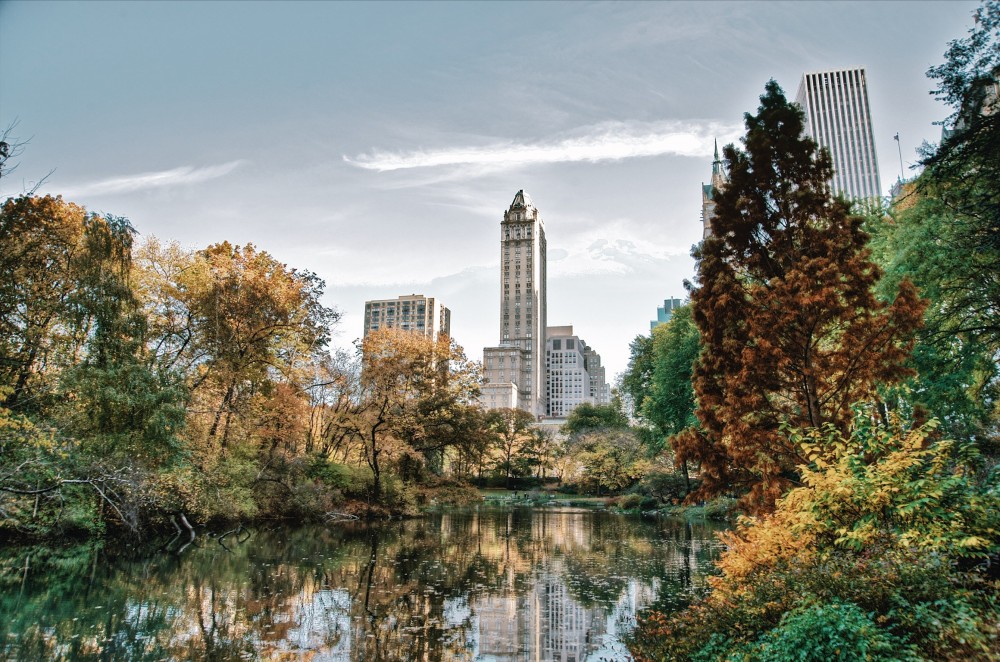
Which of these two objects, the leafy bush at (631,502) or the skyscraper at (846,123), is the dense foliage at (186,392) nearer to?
the leafy bush at (631,502)

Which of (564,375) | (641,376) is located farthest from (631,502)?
(564,375)

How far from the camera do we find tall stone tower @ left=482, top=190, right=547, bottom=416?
143125 mm

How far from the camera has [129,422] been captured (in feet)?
62.7

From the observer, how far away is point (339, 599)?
11.9 metres

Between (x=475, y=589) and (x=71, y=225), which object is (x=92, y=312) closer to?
(x=71, y=225)

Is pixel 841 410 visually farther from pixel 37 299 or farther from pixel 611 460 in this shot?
pixel 611 460

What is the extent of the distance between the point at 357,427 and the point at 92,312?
1655 centimetres

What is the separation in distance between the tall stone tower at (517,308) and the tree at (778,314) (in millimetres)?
128683

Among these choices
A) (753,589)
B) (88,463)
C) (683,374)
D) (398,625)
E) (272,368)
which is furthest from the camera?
(683,374)

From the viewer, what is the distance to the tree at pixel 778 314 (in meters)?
11.2

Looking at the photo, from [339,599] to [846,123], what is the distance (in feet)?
461

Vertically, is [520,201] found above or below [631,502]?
above

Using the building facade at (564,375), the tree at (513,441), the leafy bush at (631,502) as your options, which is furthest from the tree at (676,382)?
the building facade at (564,375)

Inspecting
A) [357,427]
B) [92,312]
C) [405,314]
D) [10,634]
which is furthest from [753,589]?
[405,314]
